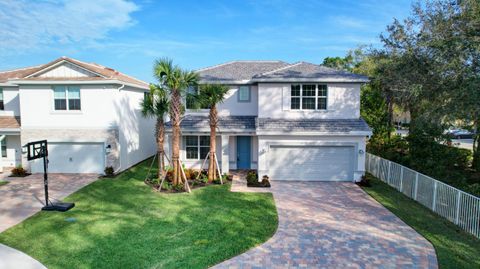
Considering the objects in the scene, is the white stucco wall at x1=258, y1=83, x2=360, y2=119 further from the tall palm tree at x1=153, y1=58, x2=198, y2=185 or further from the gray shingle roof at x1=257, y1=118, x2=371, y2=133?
the tall palm tree at x1=153, y1=58, x2=198, y2=185

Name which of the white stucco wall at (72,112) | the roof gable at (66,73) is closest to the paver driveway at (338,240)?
the white stucco wall at (72,112)

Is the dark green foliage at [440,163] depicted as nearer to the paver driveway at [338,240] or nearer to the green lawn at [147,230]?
the paver driveway at [338,240]

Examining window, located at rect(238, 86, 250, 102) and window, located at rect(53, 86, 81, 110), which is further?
window, located at rect(238, 86, 250, 102)

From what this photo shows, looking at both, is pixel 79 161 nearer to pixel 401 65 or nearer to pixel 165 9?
pixel 165 9

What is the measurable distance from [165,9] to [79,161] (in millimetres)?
10813

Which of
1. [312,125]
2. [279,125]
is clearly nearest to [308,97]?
[312,125]

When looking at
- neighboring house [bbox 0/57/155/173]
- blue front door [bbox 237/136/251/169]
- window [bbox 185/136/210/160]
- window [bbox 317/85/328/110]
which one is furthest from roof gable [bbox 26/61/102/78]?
window [bbox 317/85/328/110]

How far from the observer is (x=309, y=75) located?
1705 centimetres

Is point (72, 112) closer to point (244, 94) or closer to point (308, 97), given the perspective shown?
point (244, 94)

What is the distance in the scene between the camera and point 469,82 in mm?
12102

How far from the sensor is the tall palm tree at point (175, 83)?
45.9 feet

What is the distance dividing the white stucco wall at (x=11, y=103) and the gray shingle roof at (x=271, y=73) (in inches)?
463

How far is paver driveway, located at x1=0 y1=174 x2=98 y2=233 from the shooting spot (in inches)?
433

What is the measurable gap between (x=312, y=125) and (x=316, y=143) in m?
1.01
